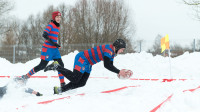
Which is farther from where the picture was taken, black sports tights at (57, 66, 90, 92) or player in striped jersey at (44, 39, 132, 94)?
black sports tights at (57, 66, 90, 92)

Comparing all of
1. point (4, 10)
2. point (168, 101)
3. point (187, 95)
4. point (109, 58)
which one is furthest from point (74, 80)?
point (4, 10)

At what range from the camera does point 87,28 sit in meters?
28.7

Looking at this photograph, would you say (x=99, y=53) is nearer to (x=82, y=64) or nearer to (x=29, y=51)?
(x=82, y=64)

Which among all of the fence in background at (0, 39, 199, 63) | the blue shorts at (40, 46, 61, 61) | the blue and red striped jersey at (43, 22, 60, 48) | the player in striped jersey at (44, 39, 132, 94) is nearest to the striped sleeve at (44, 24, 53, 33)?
the blue and red striped jersey at (43, 22, 60, 48)

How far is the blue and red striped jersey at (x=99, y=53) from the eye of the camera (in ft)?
12.5

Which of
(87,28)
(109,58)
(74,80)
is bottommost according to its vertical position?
(74,80)

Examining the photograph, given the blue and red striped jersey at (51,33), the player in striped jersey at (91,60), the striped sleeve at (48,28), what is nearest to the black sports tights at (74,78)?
the player in striped jersey at (91,60)

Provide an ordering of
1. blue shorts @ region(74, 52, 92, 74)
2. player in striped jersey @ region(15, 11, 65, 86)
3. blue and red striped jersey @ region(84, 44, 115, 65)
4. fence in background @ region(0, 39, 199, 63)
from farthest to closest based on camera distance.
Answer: fence in background @ region(0, 39, 199, 63), player in striped jersey @ region(15, 11, 65, 86), blue shorts @ region(74, 52, 92, 74), blue and red striped jersey @ region(84, 44, 115, 65)

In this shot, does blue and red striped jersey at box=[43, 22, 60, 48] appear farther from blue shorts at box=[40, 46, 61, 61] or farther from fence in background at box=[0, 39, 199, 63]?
fence in background at box=[0, 39, 199, 63]

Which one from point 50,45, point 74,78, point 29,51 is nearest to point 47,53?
point 50,45

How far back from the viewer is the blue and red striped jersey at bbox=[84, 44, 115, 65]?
380 cm

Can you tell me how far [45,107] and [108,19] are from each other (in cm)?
2582

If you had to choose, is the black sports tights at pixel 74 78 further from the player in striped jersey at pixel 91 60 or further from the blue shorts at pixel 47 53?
the blue shorts at pixel 47 53

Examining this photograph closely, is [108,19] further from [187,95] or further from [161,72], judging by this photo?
[187,95]
